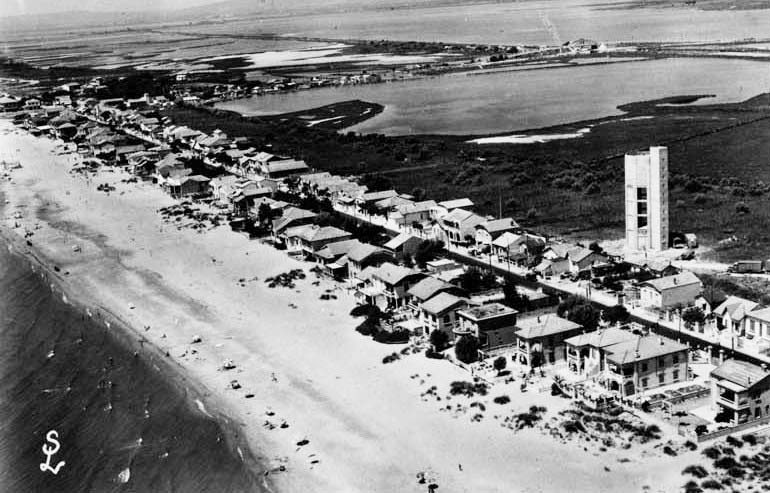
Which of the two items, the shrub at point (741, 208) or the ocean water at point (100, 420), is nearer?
the ocean water at point (100, 420)

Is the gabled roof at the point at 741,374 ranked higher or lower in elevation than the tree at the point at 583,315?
higher

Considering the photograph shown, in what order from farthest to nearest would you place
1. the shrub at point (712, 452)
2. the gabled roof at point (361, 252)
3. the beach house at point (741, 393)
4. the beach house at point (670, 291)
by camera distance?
1. the gabled roof at point (361, 252)
2. the beach house at point (670, 291)
3. the beach house at point (741, 393)
4. the shrub at point (712, 452)

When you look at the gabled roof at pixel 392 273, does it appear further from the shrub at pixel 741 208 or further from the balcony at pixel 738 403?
the shrub at pixel 741 208

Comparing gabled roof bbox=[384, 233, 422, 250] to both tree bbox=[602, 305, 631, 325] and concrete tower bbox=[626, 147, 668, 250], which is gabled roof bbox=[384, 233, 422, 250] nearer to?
concrete tower bbox=[626, 147, 668, 250]

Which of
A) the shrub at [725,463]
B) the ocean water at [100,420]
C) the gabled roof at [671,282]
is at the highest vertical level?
the gabled roof at [671,282]

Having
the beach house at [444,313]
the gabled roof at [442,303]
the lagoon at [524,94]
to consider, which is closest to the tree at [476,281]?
the gabled roof at [442,303]

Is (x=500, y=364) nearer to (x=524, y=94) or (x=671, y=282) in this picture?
(x=671, y=282)

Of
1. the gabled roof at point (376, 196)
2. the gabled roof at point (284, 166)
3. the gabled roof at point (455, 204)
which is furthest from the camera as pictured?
the gabled roof at point (284, 166)
